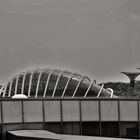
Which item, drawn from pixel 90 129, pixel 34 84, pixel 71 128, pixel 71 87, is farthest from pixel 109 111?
pixel 34 84

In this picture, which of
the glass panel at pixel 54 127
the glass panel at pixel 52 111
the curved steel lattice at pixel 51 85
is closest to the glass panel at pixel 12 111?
the glass panel at pixel 52 111

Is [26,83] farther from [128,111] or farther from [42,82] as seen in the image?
[128,111]

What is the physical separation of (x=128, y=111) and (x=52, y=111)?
6383mm

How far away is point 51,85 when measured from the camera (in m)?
50.8

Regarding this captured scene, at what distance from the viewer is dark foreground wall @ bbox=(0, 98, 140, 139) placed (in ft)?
120

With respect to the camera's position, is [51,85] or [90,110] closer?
[90,110]

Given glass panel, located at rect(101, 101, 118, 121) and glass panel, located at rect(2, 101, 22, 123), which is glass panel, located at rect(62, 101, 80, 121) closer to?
glass panel, located at rect(101, 101, 118, 121)

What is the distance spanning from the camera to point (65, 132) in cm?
3784

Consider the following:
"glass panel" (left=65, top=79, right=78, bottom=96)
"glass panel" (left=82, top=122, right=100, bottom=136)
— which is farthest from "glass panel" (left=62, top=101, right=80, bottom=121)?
"glass panel" (left=65, top=79, right=78, bottom=96)

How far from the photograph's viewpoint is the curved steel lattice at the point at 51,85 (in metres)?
48.9

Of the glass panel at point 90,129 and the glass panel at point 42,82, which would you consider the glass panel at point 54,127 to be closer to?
the glass panel at point 90,129

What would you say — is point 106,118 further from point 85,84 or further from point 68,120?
point 85,84

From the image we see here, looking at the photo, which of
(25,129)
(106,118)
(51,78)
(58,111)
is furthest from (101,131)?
(51,78)

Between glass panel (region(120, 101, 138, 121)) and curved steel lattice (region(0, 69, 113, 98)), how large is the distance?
899 cm
